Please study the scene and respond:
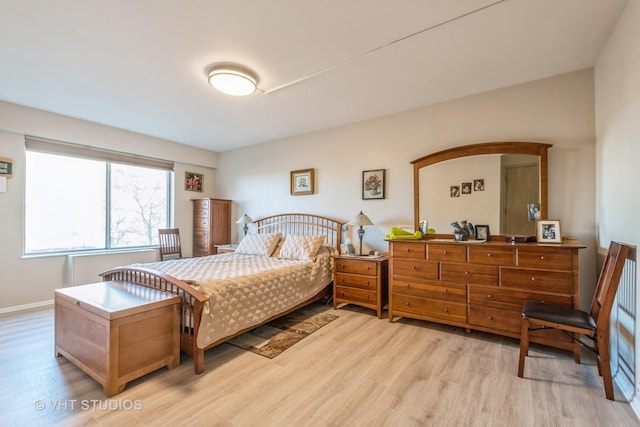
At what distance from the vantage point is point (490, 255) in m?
2.61

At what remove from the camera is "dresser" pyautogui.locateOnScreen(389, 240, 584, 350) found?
2.33m

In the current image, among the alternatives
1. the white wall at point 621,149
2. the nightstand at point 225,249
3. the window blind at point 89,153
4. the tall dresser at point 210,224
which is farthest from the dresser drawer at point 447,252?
the window blind at point 89,153

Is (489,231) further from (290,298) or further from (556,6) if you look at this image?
(290,298)

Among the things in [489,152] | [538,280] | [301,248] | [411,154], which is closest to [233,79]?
[301,248]

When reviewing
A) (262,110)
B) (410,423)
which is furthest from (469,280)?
(262,110)

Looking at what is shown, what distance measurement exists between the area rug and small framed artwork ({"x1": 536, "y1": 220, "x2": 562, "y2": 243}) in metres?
2.24

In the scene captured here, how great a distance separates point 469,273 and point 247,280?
2129 mm

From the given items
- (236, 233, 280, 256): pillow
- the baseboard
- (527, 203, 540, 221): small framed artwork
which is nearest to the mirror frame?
(527, 203, 540, 221): small framed artwork

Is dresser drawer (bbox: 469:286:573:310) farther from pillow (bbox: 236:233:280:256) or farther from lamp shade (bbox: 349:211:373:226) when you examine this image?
pillow (bbox: 236:233:280:256)

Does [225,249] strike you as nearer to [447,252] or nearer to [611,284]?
[447,252]

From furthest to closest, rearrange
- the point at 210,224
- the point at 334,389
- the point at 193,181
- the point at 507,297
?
the point at 193,181, the point at 210,224, the point at 507,297, the point at 334,389

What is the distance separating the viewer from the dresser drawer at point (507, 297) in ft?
7.64

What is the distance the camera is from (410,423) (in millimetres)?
1600

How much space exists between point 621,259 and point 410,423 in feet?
5.51
